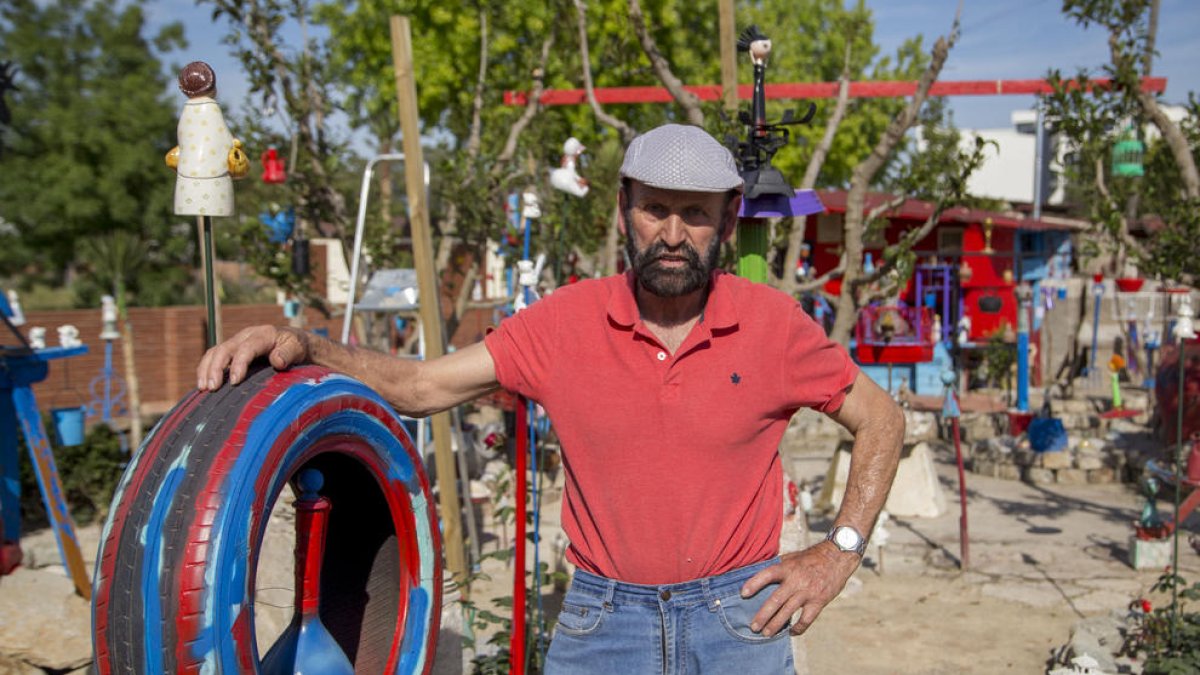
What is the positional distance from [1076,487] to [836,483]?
3.10 metres

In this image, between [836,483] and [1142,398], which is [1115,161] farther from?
[1142,398]

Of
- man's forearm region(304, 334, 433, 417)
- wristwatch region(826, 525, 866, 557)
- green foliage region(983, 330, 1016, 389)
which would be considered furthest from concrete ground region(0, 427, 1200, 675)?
green foliage region(983, 330, 1016, 389)

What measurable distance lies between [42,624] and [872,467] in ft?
14.0

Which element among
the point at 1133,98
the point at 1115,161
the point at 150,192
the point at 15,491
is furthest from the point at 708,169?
the point at 150,192

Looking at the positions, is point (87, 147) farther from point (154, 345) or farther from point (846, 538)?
point (846, 538)

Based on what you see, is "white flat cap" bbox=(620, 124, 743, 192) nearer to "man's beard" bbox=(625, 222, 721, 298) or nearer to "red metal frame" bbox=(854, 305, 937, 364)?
"man's beard" bbox=(625, 222, 721, 298)

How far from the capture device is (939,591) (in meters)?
6.70

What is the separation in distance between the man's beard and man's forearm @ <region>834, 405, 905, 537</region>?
492 mm

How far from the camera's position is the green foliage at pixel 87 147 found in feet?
79.0

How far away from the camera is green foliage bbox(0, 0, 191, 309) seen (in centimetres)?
2409

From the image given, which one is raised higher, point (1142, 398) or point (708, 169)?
point (708, 169)

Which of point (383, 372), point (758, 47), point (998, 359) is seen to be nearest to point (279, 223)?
point (758, 47)

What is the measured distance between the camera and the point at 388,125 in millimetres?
16609

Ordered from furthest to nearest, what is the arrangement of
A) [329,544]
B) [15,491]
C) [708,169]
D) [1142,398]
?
[1142,398], [15,491], [329,544], [708,169]
